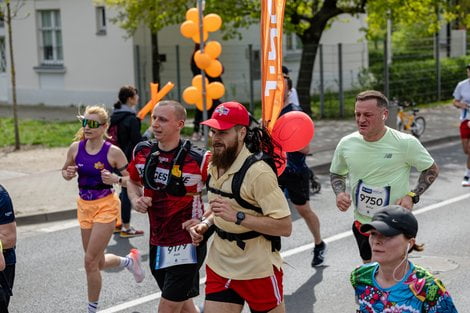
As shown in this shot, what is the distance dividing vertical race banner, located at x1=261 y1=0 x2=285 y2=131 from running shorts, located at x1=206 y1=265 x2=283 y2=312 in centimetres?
165

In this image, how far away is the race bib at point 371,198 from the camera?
20.6ft

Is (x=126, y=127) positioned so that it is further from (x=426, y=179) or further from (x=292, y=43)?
(x=292, y=43)

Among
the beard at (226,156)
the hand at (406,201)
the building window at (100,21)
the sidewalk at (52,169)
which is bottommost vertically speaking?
the sidewalk at (52,169)

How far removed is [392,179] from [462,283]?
2.34m

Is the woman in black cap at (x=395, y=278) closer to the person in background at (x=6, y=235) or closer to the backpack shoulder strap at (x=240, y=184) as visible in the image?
the backpack shoulder strap at (x=240, y=184)

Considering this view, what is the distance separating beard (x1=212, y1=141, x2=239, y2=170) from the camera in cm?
517

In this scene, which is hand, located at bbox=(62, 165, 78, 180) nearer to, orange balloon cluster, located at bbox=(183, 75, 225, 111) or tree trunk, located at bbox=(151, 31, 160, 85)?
orange balloon cluster, located at bbox=(183, 75, 225, 111)

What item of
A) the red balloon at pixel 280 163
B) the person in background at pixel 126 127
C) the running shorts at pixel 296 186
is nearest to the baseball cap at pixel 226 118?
the red balloon at pixel 280 163

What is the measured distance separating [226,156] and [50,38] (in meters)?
24.0

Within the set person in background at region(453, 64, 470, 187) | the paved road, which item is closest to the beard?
the paved road

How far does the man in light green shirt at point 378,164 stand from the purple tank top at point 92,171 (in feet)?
7.30

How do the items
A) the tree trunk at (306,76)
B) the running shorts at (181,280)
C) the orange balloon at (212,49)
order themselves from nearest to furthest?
the running shorts at (181,280)
the orange balloon at (212,49)
the tree trunk at (306,76)

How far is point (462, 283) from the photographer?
26.7 feet

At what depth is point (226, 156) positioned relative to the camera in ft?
17.0
